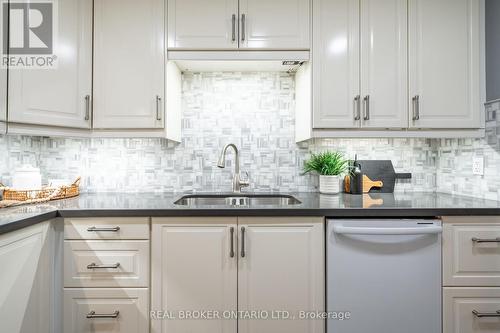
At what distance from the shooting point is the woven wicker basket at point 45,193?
1.58 m

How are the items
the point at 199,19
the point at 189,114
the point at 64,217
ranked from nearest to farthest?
1. the point at 64,217
2. the point at 199,19
3. the point at 189,114

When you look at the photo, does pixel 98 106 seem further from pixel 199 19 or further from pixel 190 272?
pixel 190 272

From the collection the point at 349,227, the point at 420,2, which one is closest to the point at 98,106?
the point at 349,227

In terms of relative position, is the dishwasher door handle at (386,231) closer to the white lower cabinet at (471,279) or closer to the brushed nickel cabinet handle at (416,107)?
the white lower cabinet at (471,279)

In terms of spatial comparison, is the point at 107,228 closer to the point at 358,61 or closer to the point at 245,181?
the point at 245,181

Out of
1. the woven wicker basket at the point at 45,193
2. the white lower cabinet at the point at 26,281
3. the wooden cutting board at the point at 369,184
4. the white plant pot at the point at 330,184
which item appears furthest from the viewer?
the wooden cutting board at the point at 369,184

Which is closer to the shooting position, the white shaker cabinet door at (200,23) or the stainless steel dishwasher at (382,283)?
the stainless steel dishwasher at (382,283)

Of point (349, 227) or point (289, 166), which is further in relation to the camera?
point (289, 166)

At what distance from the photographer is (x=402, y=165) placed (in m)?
2.11

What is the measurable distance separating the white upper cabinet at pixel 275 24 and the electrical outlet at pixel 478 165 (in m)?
1.27

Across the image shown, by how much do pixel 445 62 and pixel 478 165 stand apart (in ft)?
2.20

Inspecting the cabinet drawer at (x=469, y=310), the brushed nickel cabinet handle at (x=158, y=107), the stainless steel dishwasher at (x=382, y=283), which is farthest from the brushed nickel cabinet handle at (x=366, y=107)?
the brushed nickel cabinet handle at (x=158, y=107)

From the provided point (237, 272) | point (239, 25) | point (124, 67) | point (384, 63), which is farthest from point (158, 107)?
point (384, 63)

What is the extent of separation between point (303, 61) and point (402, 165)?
3.54ft
